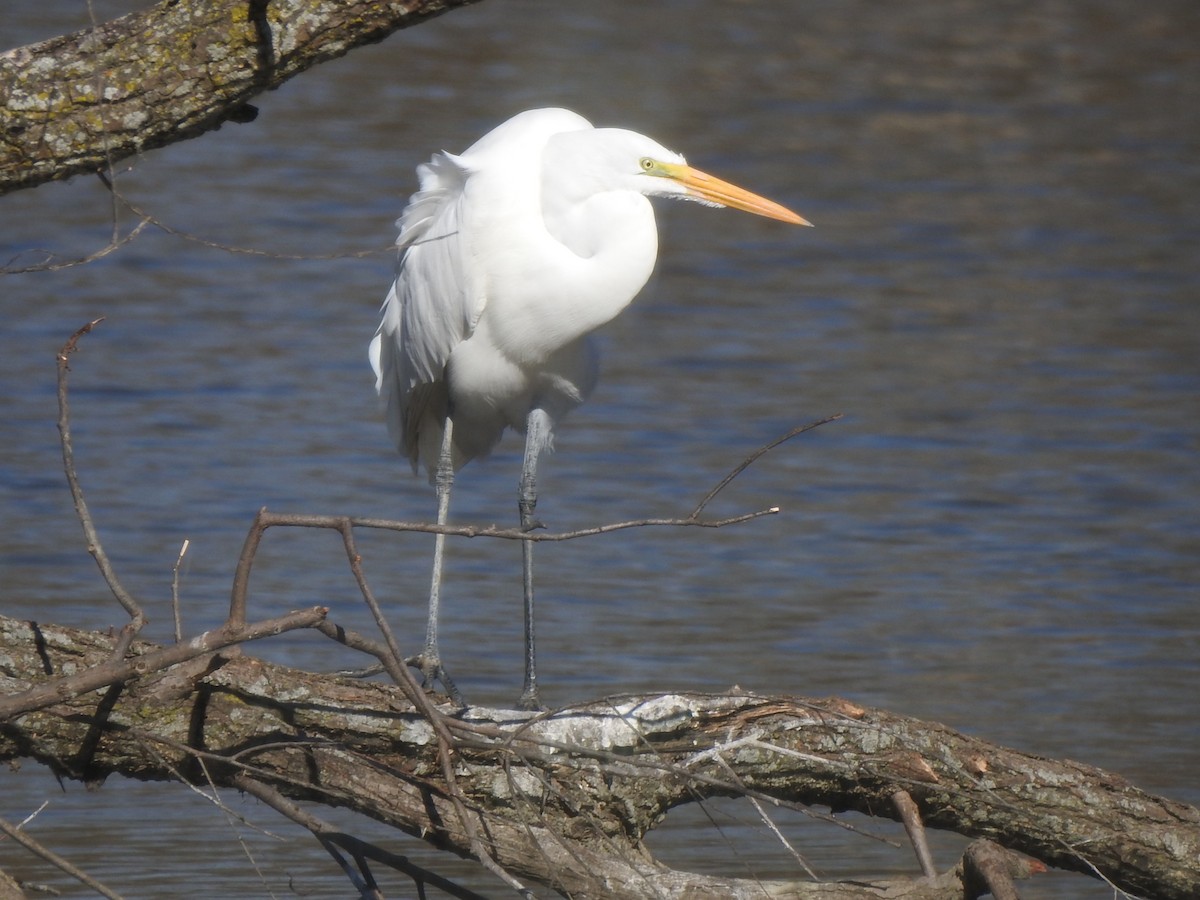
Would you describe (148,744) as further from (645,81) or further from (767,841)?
(645,81)

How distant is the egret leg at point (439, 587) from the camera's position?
4.27 meters

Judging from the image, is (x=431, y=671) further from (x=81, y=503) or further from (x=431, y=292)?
(x=81, y=503)

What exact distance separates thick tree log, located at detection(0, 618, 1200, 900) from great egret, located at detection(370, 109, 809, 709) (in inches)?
21.9

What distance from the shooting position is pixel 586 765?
344 centimetres

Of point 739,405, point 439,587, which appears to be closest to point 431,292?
point 439,587

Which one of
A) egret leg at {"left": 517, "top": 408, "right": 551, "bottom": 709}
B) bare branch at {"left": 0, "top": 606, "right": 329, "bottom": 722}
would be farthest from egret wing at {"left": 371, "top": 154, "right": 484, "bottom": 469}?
bare branch at {"left": 0, "top": 606, "right": 329, "bottom": 722}

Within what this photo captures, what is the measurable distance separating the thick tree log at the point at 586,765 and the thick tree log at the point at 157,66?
34.3 inches

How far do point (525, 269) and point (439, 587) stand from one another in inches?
34.1

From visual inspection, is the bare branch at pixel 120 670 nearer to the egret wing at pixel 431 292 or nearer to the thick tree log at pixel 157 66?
the thick tree log at pixel 157 66

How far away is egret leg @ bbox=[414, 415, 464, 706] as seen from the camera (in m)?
4.27

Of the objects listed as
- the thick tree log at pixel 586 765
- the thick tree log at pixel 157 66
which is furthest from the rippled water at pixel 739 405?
the thick tree log at pixel 157 66

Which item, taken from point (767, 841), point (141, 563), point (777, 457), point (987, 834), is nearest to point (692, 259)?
point (777, 457)

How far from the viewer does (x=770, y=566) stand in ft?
23.3

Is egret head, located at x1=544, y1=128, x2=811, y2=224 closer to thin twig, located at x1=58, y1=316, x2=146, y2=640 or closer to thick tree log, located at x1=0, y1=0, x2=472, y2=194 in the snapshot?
thick tree log, located at x1=0, y1=0, x2=472, y2=194
